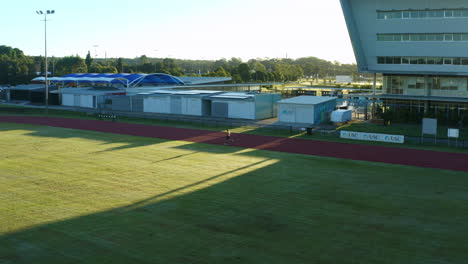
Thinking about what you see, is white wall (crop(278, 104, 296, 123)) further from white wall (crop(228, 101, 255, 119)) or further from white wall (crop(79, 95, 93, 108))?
white wall (crop(79, 95, 93, 108))

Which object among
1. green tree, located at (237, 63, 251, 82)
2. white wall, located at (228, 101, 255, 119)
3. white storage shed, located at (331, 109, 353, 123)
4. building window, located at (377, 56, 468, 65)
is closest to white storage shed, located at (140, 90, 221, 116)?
white wall, located at (228, 101, 255, 119)

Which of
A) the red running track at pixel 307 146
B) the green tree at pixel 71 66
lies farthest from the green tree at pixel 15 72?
the red running track at pixel 307 146

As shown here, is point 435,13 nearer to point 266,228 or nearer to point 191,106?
point 191,106

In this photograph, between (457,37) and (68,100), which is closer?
(457,37)

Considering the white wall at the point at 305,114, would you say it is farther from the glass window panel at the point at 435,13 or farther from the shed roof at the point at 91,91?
the shed roof at the point at 91,91

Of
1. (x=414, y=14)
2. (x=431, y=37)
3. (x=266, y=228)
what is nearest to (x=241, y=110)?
(x=414, y=14)

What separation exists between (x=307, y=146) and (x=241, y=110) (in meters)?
21.8

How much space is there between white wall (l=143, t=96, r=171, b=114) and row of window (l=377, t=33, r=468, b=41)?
3394cm

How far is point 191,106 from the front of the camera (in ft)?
227

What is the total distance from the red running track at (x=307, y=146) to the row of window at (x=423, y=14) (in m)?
22.3

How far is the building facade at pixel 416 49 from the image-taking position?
2148 inches

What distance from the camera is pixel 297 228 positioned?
20547 mm

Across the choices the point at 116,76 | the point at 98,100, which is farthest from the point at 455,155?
the point at 116,76

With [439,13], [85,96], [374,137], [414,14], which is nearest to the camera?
[374,137]
